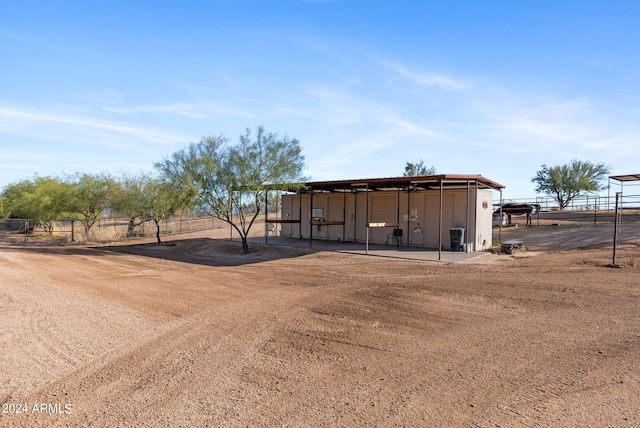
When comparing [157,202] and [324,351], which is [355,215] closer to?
[157,202]

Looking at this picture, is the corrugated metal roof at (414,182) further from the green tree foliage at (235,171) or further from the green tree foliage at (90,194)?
the green tree foliage at (90,194)

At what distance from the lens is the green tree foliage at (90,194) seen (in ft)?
99.0

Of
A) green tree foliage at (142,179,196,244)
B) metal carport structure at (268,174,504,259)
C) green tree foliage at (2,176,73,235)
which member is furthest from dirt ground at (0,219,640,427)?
green tree foliage at (2,176,73,235)

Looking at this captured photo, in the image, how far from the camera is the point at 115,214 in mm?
31906

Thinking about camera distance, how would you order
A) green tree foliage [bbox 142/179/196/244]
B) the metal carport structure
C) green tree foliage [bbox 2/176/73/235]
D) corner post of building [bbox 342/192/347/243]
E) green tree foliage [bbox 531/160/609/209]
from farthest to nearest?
green tree foliage [bbox 531/160/609/209]
green tree foliage [bbox 2/176/73/235]
green tree foliage [bbox 142/179/196/244]
corner post of building [bbox 342/192/347/243]
the metal carport structure

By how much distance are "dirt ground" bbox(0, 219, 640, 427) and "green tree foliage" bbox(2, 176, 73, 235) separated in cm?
1995

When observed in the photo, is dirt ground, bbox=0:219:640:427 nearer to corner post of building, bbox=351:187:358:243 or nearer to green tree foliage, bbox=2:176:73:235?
corner post of building, bbox=351:187:358:243

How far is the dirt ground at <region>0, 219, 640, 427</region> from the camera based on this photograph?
4.49 m

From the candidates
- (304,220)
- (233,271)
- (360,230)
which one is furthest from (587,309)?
(304,220)

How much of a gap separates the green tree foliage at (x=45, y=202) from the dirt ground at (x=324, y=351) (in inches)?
785

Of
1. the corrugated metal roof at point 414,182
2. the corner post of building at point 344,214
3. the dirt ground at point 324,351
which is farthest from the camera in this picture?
the corner post of building at point 344,214

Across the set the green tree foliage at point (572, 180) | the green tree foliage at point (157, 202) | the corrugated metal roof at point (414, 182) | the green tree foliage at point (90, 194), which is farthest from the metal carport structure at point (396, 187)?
the green tree foliage at point (572, 180)

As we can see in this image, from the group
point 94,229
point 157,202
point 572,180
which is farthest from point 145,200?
point 572,180

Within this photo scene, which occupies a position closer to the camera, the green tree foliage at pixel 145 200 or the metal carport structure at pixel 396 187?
the metal carport structure at pixel 396 187
